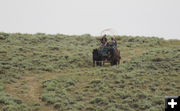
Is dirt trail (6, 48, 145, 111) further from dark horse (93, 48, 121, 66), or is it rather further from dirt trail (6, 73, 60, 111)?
dark horse (93, 48, 121, 66)

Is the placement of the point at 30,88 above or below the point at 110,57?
below

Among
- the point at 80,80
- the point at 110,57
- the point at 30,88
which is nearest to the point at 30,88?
the point at 30,88

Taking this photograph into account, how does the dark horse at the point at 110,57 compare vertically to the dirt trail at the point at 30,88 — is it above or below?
above

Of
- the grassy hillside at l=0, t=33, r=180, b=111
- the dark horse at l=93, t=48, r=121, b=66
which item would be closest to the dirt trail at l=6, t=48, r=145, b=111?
the grassy hillside at l=0, t=33, r=180, b=111

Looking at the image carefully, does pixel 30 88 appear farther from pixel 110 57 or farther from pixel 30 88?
pixel 110 57

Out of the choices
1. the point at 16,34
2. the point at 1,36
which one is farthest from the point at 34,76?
the point at 16,34

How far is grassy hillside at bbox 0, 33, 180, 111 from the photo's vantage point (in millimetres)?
15195

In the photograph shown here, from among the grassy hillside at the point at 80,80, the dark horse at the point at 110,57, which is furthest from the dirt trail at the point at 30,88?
the dark horse at the point at 110,57

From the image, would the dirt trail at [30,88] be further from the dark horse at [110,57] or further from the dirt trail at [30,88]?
the dark horse at [110,57]

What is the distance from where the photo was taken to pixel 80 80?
1975cm

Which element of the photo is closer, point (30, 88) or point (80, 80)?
point (30, 88)

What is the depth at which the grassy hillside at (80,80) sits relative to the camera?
49.9 ft

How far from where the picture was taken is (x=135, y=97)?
16266 mm

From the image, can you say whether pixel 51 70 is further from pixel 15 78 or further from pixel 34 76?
pixel 15 78
